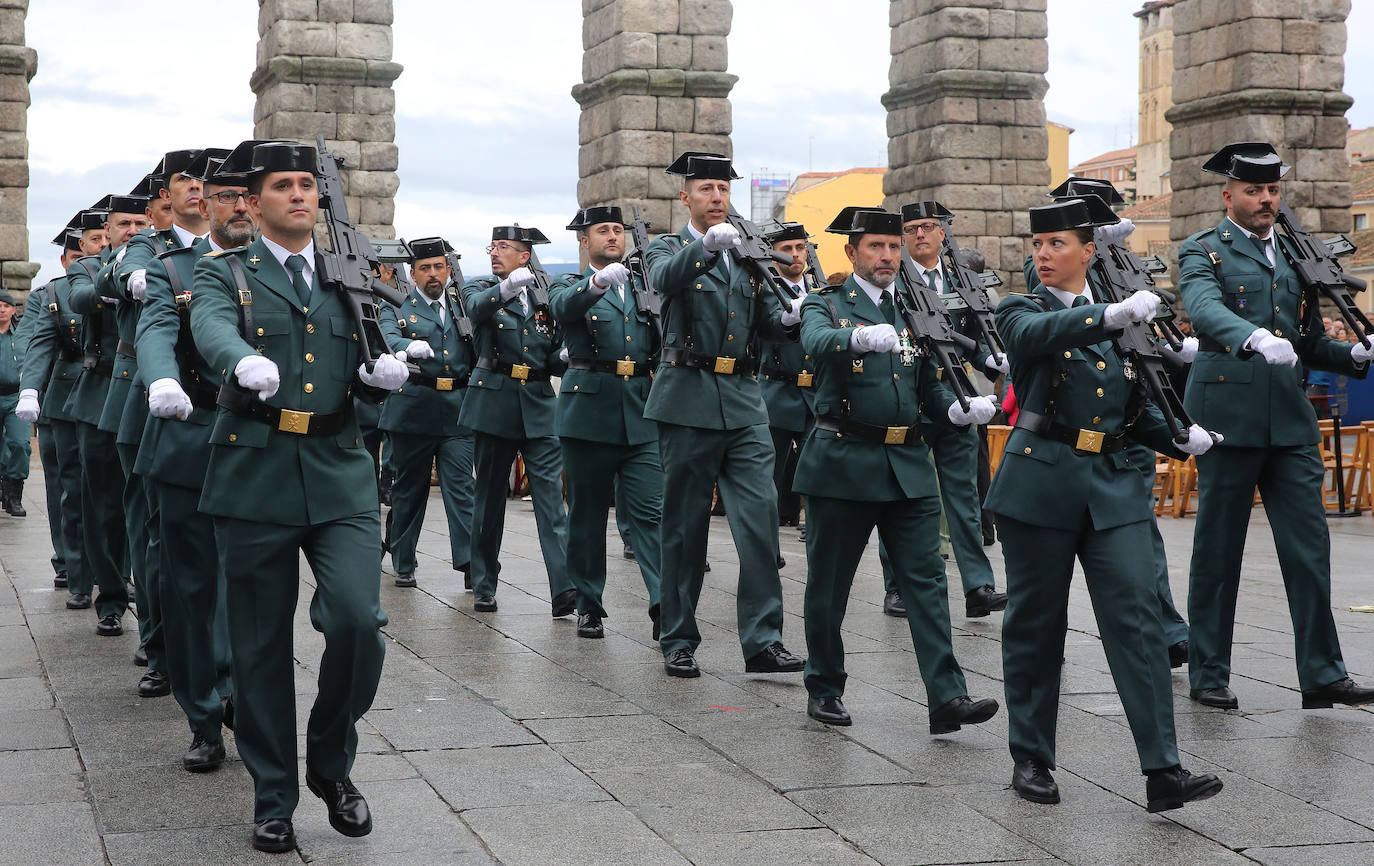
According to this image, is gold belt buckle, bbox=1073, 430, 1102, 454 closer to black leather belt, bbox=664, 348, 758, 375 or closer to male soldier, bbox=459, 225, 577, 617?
black leather belt, bbox=664, 348, 758, 375

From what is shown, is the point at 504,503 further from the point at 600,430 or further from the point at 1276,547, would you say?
the point at 1276,547

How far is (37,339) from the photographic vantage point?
8.80 metres

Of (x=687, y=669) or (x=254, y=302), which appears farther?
(x=687, y=669)

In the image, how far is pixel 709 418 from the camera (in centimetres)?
692

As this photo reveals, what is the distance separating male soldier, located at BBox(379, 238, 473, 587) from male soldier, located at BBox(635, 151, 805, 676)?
2650mm

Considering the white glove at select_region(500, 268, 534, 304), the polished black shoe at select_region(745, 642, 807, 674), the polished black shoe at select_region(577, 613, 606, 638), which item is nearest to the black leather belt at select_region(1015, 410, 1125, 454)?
the polished black shoe at select_region(745, 642, 807, 674)

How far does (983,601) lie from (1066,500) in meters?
3.34

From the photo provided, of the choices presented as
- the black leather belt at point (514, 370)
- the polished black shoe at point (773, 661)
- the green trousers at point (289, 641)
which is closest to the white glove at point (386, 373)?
the green trousers at point (289, 641)

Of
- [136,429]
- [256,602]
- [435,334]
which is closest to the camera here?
[256,602]

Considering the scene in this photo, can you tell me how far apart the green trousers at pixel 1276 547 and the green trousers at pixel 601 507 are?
2532 mm

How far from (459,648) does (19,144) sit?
39.4 ft

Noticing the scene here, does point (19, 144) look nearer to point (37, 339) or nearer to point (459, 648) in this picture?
point (37, 339)

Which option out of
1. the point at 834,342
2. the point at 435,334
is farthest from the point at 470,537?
the point at 834,342

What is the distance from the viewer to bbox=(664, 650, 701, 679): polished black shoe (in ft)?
22.2
